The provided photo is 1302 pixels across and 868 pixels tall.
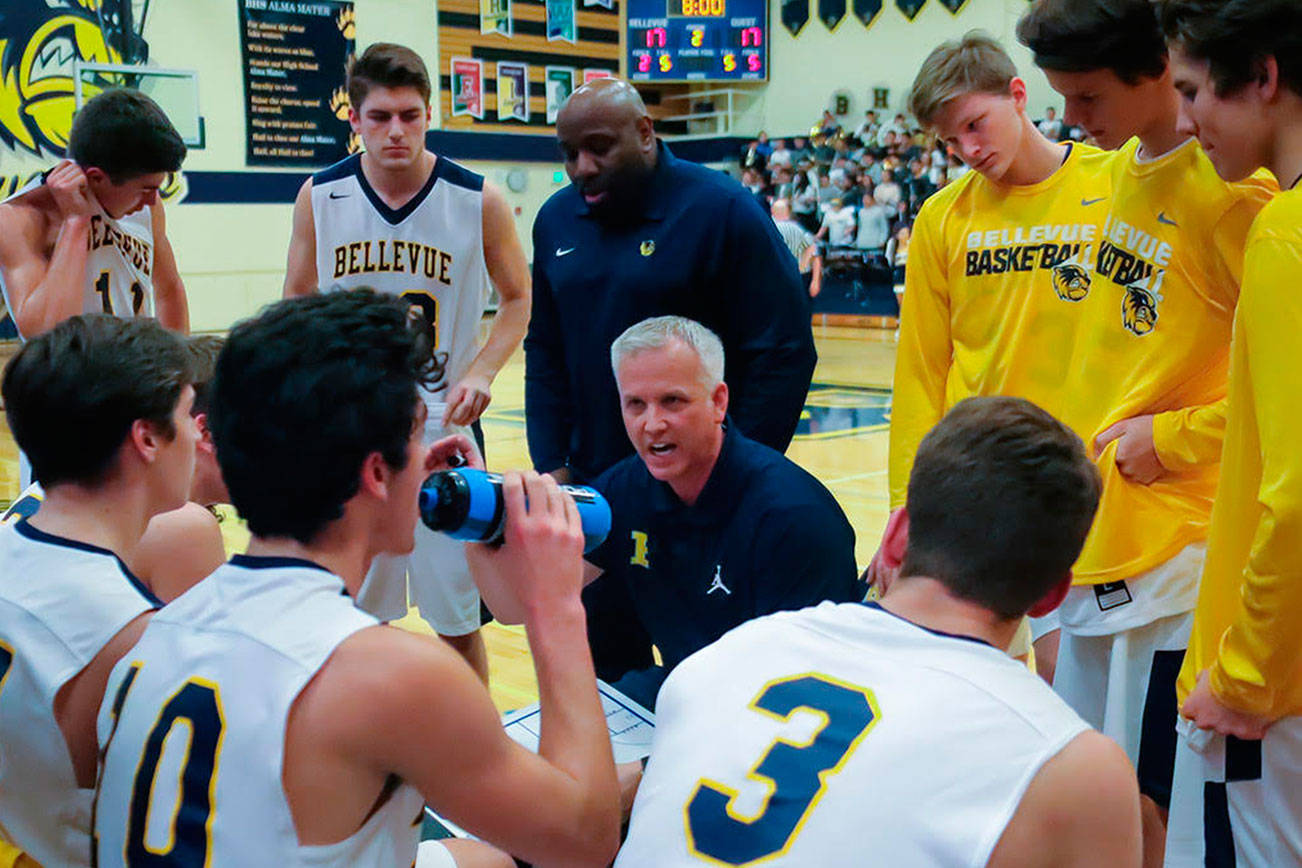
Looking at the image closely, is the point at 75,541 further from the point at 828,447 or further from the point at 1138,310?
the point at 828,447

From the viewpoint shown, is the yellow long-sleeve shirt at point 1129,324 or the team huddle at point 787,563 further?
the yellow long-sleeve shirt at point 1129,324

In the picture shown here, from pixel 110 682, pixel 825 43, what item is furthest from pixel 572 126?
pixel 825 43

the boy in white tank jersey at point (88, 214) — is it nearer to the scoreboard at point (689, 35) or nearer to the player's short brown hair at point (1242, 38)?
the player's short brown hair at point (1242, 38)

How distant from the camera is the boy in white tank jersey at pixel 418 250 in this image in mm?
4055

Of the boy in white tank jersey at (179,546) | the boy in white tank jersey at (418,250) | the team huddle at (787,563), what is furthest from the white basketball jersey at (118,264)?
the boy in white tank jersey at (179,546)

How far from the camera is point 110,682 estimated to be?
5.56 ft

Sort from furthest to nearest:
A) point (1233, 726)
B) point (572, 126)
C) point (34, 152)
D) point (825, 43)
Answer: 1. point (825, 43)
2. point (34, 152)
3. point (572, 126)
4. point (1233, 726)

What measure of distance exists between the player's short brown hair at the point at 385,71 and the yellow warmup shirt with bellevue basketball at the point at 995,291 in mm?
1698

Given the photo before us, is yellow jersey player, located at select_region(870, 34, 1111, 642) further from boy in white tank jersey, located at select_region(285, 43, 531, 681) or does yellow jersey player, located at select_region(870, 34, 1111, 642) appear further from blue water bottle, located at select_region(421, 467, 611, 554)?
boy in white tank jersey, located at select_region(285, 43, 531, 681)

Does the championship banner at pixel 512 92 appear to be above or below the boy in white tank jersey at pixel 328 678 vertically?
above

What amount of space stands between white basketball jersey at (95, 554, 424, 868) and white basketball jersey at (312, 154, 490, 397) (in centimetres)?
265

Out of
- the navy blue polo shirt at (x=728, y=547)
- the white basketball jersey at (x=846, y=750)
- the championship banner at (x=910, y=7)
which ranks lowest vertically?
the navy blue polo shirt at (x=728, y=547)

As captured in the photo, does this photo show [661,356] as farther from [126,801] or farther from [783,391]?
[126,801]

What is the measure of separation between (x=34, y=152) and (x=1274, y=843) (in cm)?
1648
